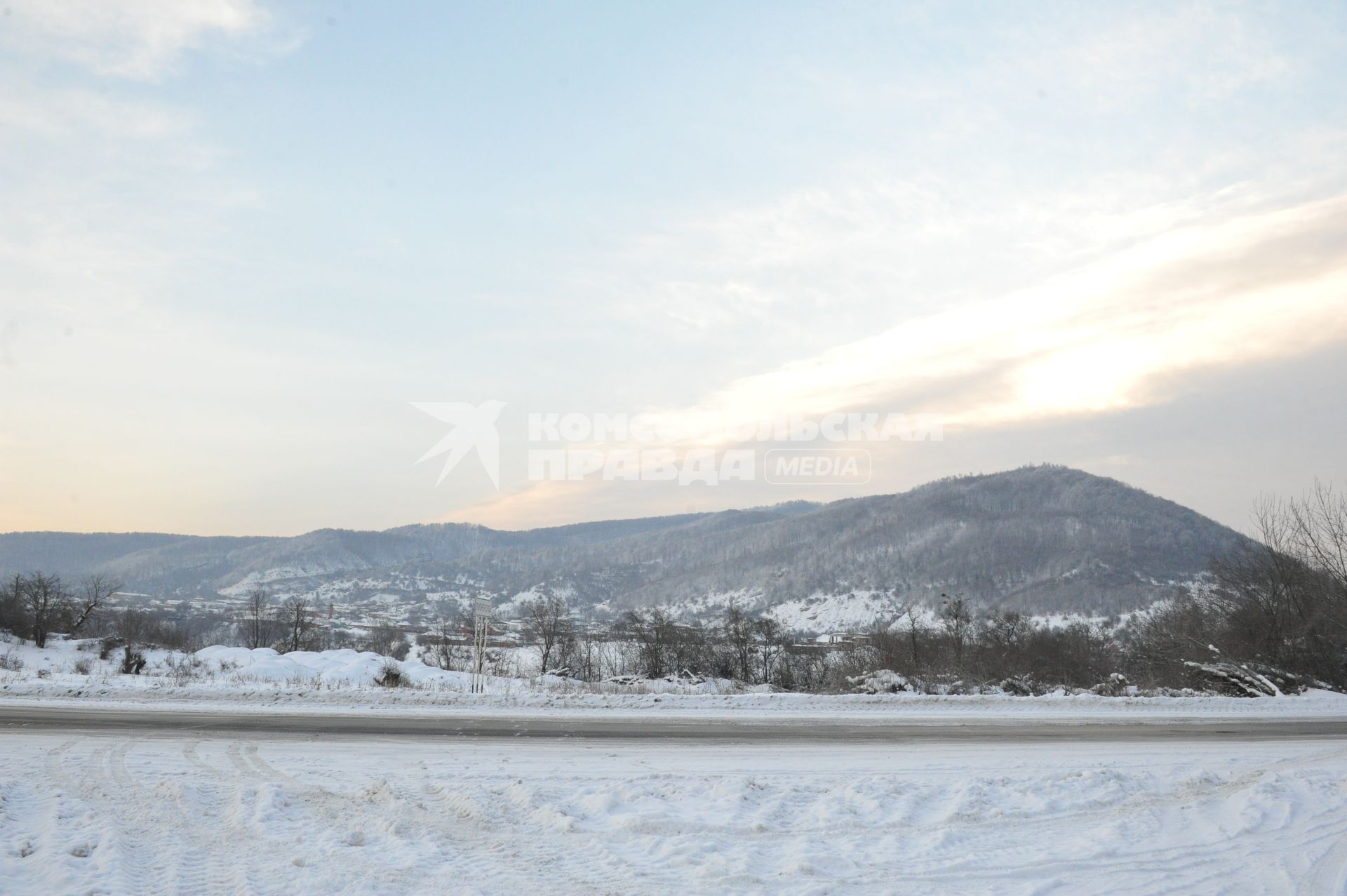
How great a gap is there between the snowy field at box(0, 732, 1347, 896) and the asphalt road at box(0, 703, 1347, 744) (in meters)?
2.02

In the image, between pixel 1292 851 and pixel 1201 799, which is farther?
pixel 1201 799

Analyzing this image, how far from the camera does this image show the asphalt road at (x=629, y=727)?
611 inches

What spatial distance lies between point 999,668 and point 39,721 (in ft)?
117

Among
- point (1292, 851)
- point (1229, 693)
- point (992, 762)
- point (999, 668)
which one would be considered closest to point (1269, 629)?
point (1229, 693)

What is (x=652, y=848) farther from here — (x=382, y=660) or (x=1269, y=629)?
(x=1269, y=629)

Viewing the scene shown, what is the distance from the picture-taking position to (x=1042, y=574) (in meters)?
170

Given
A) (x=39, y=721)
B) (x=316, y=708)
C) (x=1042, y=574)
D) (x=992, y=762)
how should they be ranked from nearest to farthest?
(x=992, y=762)
(x=39, y=721)
(x=316, y=708)
(x=1042, y=574)

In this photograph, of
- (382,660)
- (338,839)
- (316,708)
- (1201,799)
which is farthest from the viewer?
(382,660)

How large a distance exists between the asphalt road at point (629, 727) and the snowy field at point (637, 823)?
2.02 meters

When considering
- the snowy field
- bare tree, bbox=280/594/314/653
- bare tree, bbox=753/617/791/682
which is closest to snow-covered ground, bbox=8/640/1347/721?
the snowy field

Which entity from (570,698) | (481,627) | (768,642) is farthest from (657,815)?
(768,642)

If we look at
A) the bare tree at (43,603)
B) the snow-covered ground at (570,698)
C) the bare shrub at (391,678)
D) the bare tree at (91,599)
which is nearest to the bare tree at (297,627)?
the bare tree at (91,599)

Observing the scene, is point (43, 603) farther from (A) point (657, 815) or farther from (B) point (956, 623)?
(A) point (657, 815)

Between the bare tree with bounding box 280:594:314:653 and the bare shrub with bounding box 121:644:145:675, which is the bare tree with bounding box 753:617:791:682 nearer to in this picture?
the bare tree with bounding box 280:594:314:653
